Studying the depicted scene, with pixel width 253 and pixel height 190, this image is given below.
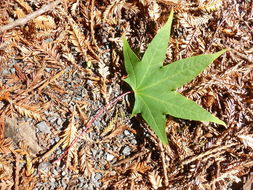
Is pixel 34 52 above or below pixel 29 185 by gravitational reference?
above

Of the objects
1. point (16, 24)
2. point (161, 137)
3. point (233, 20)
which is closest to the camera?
point (161, 137)

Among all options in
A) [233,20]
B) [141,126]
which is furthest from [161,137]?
[233,20]

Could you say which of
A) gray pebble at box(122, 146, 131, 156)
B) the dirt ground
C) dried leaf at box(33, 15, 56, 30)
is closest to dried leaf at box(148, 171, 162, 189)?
the dirt ground

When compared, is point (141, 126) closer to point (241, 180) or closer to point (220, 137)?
point (220, 137)

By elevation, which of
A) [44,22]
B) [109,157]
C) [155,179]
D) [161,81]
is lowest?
[155,179]

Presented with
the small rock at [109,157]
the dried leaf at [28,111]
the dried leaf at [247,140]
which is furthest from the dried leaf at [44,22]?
the dried leaf at [247,140]

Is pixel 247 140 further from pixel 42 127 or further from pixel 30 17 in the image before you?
pixel 30 17

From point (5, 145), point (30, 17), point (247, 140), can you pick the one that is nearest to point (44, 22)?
point (30, 17)
